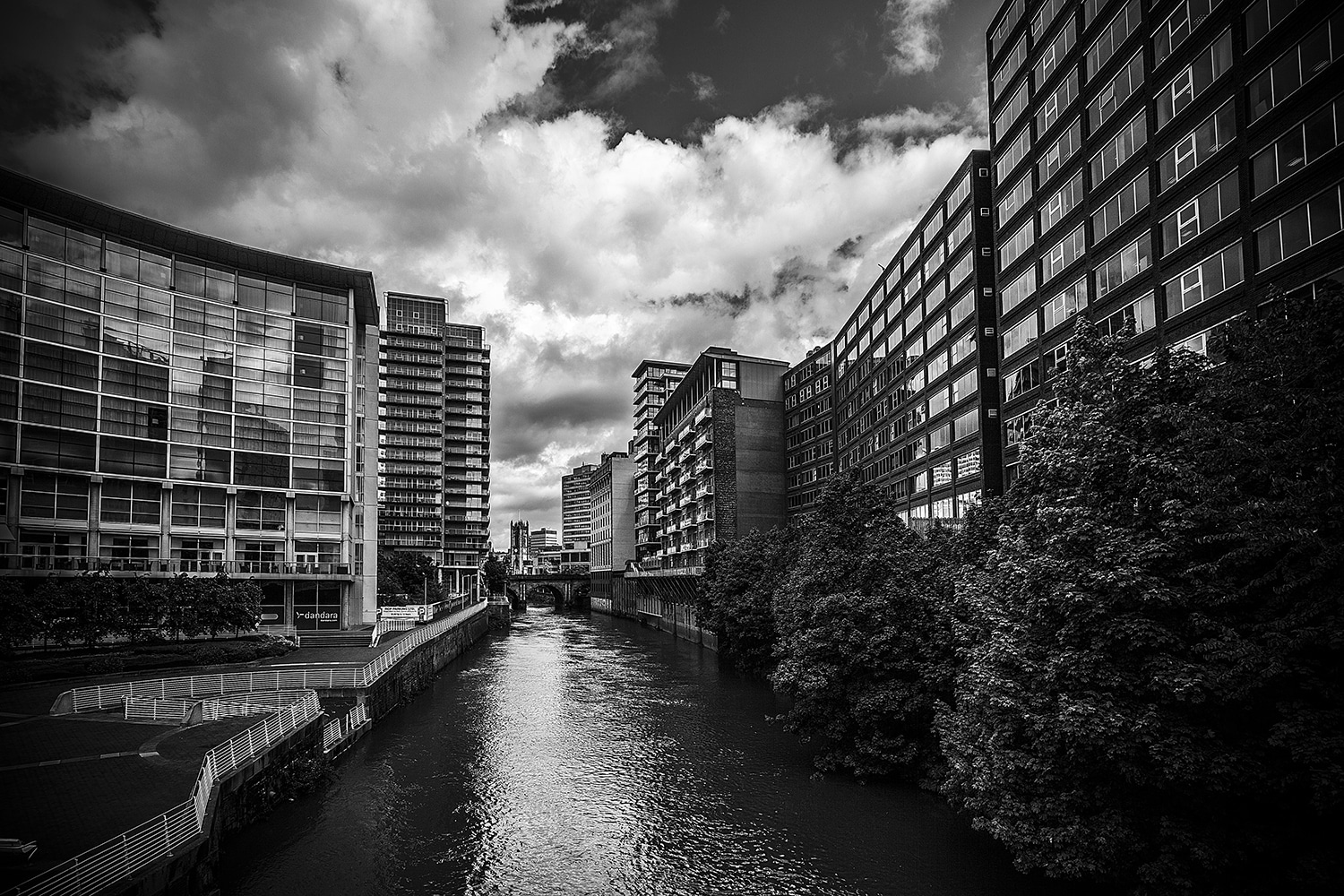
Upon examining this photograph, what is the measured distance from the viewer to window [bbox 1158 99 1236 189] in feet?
105

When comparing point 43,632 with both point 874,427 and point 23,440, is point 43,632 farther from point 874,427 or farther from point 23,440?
point 874,427

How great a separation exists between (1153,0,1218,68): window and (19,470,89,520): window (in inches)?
2860

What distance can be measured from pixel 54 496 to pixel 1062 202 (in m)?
70.8

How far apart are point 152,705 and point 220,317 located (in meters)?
45.5

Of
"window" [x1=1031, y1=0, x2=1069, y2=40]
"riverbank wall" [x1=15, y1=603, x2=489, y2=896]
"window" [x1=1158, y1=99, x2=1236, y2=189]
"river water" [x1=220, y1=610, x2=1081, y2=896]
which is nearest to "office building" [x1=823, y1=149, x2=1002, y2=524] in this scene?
"window" [x1=1031, y1=0, x2=1069, y2=40]

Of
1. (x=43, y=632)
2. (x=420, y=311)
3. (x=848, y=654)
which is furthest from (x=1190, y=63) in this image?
(x=420, y=311)

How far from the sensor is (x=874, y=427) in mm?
82125

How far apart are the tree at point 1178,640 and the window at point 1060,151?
28.7 meters

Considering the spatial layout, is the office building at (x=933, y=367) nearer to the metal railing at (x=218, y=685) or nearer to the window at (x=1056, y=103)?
the window at (x=1056, y=103)

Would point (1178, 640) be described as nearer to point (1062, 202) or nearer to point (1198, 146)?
point (1198, 146)

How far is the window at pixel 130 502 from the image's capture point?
196 feet

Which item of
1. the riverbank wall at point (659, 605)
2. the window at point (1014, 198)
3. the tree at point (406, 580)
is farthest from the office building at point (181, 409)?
the window at point (1014, 198)

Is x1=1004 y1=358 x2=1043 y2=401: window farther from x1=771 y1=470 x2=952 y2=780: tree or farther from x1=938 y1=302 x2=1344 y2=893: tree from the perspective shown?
x1=938 y1=302 x2=1344 y2=893: tree

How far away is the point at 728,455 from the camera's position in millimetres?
102812
